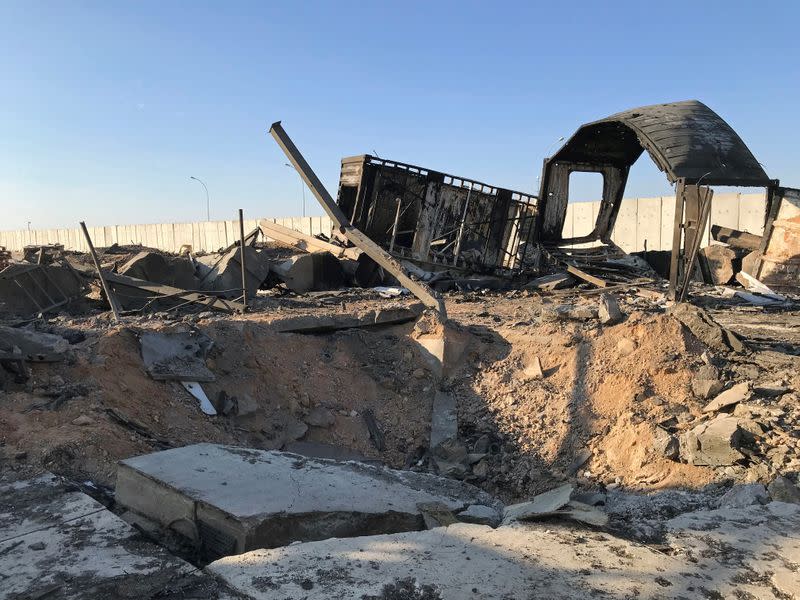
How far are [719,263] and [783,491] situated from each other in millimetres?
9720

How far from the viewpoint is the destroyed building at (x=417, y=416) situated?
9.14ft

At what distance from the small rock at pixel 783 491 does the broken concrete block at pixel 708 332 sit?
8.43 ft

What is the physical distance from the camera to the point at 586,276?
12.4 m

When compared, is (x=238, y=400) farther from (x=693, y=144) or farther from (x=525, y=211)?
(x=525, y=211)

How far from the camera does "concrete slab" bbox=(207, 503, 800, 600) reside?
8.19 feet

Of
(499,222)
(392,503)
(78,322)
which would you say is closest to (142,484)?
(392,503)

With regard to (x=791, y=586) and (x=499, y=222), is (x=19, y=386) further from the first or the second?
(x=499, y=222)

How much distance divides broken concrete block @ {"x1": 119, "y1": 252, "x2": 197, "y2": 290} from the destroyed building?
44 mm

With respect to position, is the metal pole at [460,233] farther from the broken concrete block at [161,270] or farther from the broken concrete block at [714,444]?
the broken concrete block at [714,444]

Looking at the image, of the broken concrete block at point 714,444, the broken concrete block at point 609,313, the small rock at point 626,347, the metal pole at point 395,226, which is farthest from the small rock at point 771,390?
the metal pole at point 395,226

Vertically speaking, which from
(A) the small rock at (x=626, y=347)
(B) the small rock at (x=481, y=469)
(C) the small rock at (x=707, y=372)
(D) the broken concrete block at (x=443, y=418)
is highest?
(A) the small rock at (x=626, y=347)

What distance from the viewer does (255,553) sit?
284cm

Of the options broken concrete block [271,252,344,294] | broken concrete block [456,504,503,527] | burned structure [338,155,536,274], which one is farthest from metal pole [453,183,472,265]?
broken concrete block [456,504,503,527]

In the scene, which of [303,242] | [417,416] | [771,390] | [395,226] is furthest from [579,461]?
[303,242]
